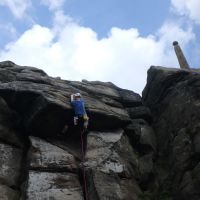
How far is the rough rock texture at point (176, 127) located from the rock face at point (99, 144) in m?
0.05

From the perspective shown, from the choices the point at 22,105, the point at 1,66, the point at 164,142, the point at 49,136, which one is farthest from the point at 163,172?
the point at 1,66

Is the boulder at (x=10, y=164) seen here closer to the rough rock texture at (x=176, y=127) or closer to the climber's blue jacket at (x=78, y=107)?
the climber's blue jacket at (x=78, y=107)

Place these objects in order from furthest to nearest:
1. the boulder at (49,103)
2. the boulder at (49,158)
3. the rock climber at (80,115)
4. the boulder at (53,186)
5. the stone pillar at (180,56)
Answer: the stone pillar at (180,56), the rock climber at (80,115), the boulder at (49,103), the boulder at (49,158), the boulder at (53,186)

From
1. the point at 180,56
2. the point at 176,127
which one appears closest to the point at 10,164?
the point at 176,127

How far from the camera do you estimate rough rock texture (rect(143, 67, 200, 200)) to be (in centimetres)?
1642

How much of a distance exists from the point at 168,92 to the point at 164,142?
3.10 metres

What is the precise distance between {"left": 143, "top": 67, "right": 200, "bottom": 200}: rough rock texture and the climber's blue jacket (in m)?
4.73

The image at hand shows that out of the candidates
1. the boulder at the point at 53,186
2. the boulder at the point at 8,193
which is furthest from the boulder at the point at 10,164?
the boulder at the point at 53,186

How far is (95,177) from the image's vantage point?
15.5 m

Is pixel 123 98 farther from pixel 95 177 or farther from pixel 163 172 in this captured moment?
pixel 95 177

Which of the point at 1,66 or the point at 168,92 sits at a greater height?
the point at 1,66

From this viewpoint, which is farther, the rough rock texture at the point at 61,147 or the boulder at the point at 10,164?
the boulder at the point at 10,164

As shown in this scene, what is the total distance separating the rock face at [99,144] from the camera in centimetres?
1538

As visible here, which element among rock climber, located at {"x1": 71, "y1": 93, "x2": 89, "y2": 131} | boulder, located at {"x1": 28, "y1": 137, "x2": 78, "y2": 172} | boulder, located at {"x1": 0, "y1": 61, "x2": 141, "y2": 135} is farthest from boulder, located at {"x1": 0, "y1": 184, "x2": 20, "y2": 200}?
rock climber, located at {"x1": 71, "y1": 93, "x2": 89, "y2": 131}
